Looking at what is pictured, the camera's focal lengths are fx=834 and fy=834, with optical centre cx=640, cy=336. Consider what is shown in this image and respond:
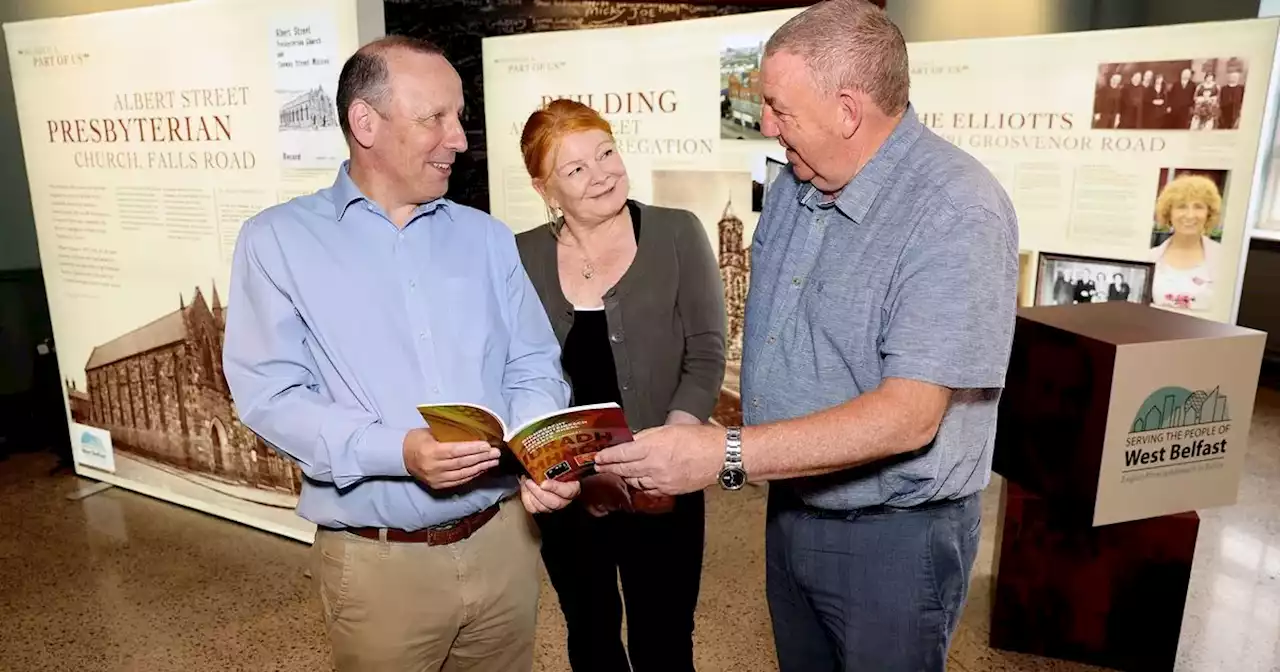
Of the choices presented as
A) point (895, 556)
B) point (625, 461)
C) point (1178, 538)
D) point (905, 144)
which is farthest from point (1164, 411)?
point (625, 461)

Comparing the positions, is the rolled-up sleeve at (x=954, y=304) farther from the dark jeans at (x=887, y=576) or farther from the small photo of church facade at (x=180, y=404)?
the small photo of church facade at (x=180, y=404)

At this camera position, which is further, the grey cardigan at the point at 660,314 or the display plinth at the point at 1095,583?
the display plinth at the point at 1095,583

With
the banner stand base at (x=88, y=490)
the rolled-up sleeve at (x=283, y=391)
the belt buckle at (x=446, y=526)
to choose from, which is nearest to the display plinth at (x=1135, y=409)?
the belt buckle at (x=446, y=526)

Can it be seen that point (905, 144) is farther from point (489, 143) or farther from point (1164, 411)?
point (489, 143)

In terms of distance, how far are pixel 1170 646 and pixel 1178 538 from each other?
345mm

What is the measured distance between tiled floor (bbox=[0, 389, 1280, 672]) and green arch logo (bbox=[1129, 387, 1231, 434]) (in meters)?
0.82

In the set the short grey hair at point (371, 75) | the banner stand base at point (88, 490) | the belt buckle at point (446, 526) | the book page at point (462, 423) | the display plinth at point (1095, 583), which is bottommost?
the banner stand base at point (88, 490)

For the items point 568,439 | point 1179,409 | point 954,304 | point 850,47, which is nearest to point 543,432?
point 568,439

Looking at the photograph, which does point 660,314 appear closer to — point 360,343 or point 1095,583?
point 360,343

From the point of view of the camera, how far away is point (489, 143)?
393 cm

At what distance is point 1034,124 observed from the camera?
10.7ft

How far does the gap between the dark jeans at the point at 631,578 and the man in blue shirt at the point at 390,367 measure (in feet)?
1.05

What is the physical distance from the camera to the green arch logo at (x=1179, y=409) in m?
2.13

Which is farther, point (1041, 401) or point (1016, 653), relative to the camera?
point (1016, 653)
